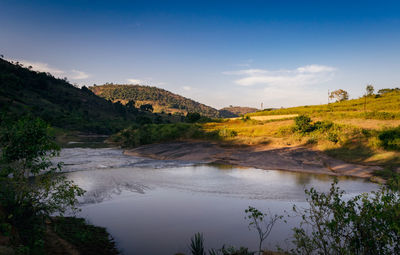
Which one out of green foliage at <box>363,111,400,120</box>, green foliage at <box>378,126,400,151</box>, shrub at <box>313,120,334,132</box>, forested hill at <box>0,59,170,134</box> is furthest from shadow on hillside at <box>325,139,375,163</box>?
forested hill at <box>0,59,170,134</box>

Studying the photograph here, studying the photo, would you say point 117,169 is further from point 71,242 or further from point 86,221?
point 71,242

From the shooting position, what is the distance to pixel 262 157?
30.6 meters

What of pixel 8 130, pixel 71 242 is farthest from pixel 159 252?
pixel 8 130

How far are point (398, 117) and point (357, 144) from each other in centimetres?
1699

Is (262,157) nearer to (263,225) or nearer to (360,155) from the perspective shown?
(360,155)

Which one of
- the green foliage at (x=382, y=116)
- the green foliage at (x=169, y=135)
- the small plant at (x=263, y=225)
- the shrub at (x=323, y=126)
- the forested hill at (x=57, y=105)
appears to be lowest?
the small plant at (x=263, y=225)

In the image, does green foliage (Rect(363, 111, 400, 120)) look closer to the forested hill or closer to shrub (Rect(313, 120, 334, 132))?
shrub (Rect(313, 120, 334, 132))

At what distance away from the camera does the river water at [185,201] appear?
1063cm

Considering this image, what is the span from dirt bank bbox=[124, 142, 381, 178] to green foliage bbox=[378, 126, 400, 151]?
4.62m

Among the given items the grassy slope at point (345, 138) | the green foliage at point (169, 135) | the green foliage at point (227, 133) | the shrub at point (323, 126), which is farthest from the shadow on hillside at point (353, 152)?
the green foliage at point (169, 135)

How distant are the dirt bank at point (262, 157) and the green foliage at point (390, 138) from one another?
4623 millimetres

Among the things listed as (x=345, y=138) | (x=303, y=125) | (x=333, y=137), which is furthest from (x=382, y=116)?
(x=333, y=137)

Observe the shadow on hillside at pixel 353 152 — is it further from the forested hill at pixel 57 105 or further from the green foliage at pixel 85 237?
the forested hill at pixel 57 105

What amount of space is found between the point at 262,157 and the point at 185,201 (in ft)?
56.2
